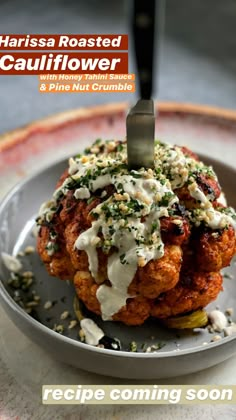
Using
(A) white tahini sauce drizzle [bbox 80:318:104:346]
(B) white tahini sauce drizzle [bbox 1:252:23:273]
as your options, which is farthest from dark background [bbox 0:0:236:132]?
(A) white tahini sauce drizzle [bbox 80:318:104:346]

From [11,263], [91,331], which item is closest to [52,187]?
[11,263]

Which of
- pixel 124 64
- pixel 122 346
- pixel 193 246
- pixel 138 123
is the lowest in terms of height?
pixel 122 346

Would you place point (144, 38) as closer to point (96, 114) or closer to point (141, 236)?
point (141, 236)

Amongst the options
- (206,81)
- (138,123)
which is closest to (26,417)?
(138,123)

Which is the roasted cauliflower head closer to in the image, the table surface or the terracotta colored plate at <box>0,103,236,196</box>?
the table surface

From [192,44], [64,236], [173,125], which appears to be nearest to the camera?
[64,236]

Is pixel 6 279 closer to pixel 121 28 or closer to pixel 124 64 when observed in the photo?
pixel 124 64

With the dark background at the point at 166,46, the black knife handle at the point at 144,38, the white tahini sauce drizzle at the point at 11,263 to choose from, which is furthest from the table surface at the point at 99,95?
the black knife handle at the point at 144,38
